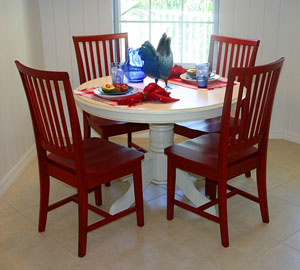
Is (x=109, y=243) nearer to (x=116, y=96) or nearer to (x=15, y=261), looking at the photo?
(x=15, y=261)

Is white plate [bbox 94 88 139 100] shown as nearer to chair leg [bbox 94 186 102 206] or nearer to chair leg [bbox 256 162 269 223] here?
chair leg [bbox 94 186 102 206]

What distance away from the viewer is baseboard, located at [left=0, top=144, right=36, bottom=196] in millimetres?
2926

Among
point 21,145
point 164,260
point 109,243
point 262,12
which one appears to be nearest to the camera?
point 164,260

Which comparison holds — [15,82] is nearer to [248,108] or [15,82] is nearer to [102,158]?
[102,158]

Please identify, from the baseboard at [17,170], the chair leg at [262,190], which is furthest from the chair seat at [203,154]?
the baseboard at [17,170]

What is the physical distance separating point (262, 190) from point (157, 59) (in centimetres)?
94

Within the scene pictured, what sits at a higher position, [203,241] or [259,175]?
[259,175]

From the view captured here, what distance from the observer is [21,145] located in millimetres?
3270

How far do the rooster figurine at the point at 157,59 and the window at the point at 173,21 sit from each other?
1.24 metres

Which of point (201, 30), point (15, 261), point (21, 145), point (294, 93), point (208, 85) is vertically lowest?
point (15, 261)

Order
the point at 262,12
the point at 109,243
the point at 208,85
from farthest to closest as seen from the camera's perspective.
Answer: the point at 262,12 < the point at 208,85 < the point at 109,243

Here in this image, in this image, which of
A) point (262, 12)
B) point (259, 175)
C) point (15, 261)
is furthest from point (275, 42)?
point (15, 261)

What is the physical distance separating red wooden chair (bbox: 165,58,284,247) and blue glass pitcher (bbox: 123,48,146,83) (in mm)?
558

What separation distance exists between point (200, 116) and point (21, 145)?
5.24 ft
